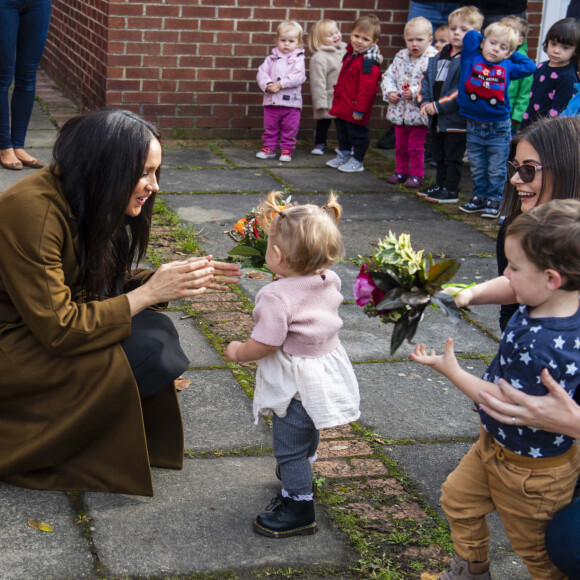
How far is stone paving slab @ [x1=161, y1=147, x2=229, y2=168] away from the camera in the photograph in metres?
8.32

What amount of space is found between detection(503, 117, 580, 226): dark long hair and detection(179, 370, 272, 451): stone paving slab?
155 centimetres

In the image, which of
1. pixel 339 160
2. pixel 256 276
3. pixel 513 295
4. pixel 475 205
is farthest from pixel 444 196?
pixel 513 295

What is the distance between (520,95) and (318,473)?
5829 mm

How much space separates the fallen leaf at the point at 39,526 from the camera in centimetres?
312

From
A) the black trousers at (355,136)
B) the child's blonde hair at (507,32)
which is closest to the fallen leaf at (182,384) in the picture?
the child's blonde hair at (507,32)

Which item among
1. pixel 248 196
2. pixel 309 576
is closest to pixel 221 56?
→ pixel 248 196

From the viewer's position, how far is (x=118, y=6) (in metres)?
8.62

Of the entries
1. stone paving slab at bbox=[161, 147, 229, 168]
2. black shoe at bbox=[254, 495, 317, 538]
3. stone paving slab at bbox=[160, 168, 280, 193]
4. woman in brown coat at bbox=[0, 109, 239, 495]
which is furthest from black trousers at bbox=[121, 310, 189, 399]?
stone paving slab at bbox=[161, 147, 229, 168]

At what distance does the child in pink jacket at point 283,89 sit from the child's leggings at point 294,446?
577 centimetres

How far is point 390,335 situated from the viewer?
5.03 m

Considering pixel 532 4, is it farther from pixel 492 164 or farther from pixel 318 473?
pixel 318 473

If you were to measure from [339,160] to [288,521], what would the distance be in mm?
5880

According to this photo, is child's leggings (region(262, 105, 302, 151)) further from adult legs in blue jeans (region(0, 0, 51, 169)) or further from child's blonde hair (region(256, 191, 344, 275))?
child's blonde hair (region(256, 191, 344, 275))

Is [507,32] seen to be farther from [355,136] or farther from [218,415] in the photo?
[218,415]
